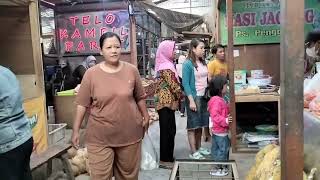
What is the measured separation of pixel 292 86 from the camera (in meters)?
1.87

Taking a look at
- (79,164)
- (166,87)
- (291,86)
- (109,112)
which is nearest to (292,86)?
(291,86)

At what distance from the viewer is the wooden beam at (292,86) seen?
1831 mm

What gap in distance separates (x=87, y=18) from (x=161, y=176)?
614 cm

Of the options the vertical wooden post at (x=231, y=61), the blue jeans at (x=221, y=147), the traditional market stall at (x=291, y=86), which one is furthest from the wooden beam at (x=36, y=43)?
the traditional market stall at (x=291, y=86)

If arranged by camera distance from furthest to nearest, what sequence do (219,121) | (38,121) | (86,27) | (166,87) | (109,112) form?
(86,27) < (166,87) < (38,121) < (219,121) < (109,112)

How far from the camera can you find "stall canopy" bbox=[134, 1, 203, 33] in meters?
11.6

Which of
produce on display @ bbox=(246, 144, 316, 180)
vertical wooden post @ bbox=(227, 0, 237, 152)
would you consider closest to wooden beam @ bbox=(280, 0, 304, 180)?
produce on display @ bbox=(246, 144, 316, 180)

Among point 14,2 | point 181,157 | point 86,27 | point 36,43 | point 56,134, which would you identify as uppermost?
point 86,27

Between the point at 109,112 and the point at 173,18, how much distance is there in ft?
34.3

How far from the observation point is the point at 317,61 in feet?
20.4

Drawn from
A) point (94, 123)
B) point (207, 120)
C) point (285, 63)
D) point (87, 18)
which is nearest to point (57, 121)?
point (87, 18)

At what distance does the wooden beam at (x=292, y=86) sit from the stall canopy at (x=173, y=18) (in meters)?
8.99

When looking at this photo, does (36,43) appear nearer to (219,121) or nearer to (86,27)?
(219,121)

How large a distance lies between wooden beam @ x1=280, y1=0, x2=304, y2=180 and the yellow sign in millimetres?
3697
